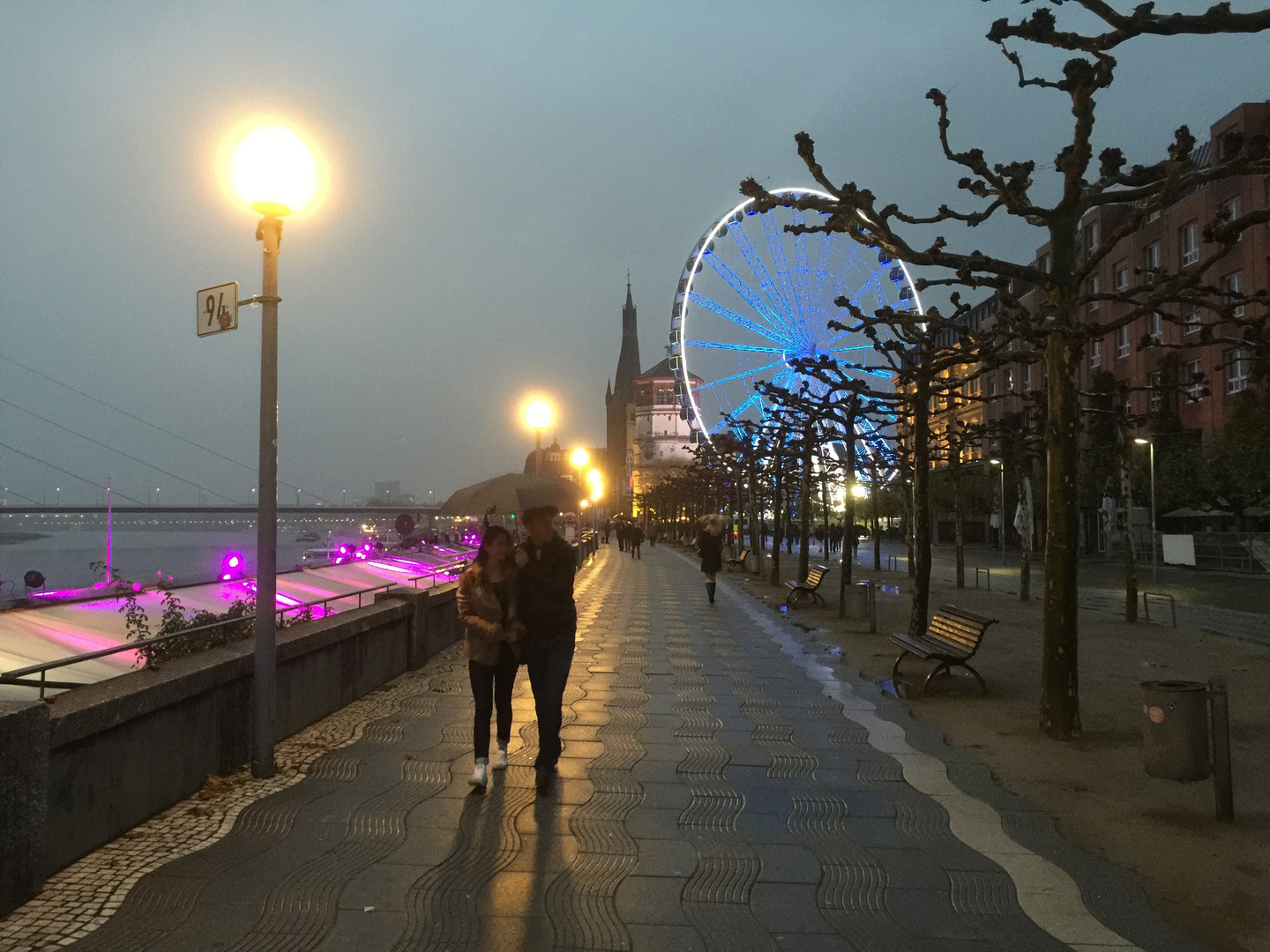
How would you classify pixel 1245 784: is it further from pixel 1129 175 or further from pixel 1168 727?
pixel 1129 175

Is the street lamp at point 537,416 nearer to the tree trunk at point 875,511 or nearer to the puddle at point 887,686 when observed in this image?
the puddle at point 887,686

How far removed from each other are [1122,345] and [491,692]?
58318mm

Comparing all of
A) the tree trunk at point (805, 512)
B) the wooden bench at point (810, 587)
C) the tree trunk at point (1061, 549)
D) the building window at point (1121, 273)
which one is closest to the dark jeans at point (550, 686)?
the tree trunk at point (1061, 549)

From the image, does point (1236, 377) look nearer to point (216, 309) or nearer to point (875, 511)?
point (875, 511)

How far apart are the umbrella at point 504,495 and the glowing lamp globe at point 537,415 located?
337 inches

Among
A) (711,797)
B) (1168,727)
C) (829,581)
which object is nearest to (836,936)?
(711,797)

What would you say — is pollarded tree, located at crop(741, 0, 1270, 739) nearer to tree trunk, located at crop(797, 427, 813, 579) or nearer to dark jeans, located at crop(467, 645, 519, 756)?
dark jeans, located at crop(467, 645, 519, 756)

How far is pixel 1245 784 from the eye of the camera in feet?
25.1

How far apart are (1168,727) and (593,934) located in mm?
4338

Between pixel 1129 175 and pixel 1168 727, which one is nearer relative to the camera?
pixel 1168 727

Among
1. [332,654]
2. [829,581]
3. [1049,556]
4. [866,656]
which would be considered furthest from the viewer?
[829,581]

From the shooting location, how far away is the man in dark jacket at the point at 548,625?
7316 mm

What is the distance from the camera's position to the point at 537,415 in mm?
19703

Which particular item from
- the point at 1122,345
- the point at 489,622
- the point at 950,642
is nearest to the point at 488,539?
the point at 489,622
